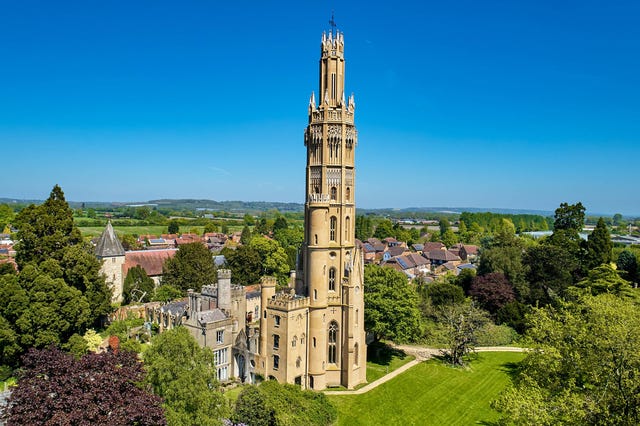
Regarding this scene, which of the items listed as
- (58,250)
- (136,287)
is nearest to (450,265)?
(136,287)

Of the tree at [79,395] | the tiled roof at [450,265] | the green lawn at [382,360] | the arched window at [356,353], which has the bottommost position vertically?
the green lawn at [382,360]

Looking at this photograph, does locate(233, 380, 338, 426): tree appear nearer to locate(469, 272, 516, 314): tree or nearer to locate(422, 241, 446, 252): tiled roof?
locate(469, 272, 516, 314): tree

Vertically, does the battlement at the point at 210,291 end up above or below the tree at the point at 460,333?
above

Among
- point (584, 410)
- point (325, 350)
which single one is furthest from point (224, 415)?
point (584, 410)

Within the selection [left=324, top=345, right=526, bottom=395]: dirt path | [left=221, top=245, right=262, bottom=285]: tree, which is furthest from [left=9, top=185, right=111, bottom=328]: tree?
[left=221, top=245, right=262, bottom=285]: tree

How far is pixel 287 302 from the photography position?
34062 millimetres

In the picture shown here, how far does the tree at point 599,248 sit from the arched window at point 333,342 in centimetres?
4096

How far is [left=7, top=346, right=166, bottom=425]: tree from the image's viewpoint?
18.2 meters

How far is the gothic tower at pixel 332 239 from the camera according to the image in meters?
35.8

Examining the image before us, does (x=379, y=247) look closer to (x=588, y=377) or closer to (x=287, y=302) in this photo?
(x=287, y=302)

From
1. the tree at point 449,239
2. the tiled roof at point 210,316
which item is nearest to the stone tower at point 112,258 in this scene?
the tiled roof at point 210,316

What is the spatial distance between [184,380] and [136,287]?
38.4 meters

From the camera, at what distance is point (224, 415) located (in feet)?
74.9

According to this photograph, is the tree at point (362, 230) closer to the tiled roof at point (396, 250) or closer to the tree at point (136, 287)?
the tiled roof at point (396, 250)
